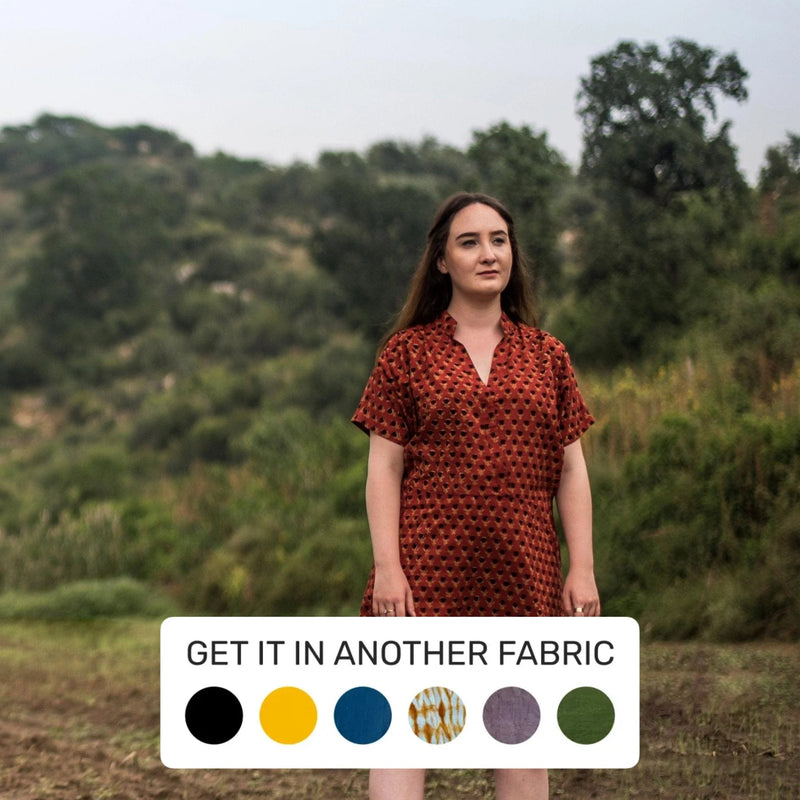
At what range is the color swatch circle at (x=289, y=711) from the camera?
252 cm

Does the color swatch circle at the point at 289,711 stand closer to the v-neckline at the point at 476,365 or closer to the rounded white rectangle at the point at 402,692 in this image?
the rounded white rectangle at the point at 402,692

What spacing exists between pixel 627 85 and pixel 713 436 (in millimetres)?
5514

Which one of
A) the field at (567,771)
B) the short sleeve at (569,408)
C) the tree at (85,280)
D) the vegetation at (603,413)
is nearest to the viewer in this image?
the short sleeve at (569,408)

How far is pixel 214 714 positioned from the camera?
8.37 feet

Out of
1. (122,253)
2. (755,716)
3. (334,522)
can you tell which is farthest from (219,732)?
(122,253)

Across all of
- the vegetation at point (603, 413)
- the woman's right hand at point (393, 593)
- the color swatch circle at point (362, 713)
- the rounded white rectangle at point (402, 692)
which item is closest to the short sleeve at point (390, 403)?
the woman's right hand at point (393, 593)

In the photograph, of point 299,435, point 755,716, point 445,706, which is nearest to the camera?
point 445,706

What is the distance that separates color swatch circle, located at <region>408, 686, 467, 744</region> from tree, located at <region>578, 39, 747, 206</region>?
34.6 feet

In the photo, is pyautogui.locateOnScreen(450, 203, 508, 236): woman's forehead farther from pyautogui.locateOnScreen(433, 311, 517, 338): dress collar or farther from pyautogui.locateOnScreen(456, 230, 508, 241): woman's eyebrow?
pyautogui.locateOnScreen(433, 311, 517, 338): dress collar

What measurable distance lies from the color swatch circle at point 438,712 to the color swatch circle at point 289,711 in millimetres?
209

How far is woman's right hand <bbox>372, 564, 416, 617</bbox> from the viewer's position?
266 centimetres

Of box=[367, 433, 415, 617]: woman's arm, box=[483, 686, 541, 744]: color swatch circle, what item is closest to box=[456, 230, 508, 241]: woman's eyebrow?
box=[367, 433, 415, 617]: woman's arm

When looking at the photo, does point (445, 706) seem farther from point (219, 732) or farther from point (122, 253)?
point (122, 253)

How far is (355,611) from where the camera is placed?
9727 mm
